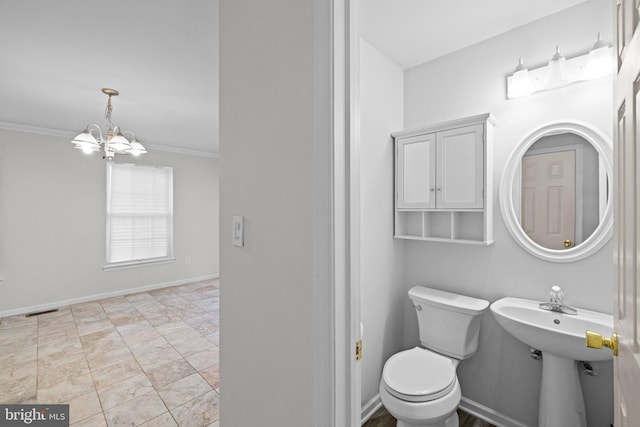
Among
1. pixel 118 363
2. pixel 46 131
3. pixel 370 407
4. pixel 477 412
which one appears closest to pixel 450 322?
pixel 477 412

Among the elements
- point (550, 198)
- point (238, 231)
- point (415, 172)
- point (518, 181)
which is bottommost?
point (238, 231)

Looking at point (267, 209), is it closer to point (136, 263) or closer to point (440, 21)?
point (440, 21)

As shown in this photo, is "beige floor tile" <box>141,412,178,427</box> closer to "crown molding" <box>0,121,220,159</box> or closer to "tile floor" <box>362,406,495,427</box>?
"tile floor" <box>362,406,495,427</box>

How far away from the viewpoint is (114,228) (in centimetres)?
464

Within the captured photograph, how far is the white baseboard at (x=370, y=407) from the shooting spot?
198cm

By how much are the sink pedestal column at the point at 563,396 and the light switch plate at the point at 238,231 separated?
5.70 ft

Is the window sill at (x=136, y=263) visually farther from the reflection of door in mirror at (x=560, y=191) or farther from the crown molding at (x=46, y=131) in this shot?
the reflection of door in mirror at (x=560, y=191)

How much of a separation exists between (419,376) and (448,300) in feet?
1.85

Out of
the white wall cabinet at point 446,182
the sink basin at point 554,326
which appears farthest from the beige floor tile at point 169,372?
the sink basin at point 554,326

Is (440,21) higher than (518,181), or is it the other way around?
(440,21)

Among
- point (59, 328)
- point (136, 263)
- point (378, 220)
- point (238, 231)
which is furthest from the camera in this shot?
point (136, 263)

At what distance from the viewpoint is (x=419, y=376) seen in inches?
64.1

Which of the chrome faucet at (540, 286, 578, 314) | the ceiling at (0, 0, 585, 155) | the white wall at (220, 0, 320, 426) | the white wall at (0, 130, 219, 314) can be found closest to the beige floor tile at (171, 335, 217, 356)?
the white wall at (220, 0, 320, 426)

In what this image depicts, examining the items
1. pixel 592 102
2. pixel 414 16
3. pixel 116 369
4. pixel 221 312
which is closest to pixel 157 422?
pixel 116 369
